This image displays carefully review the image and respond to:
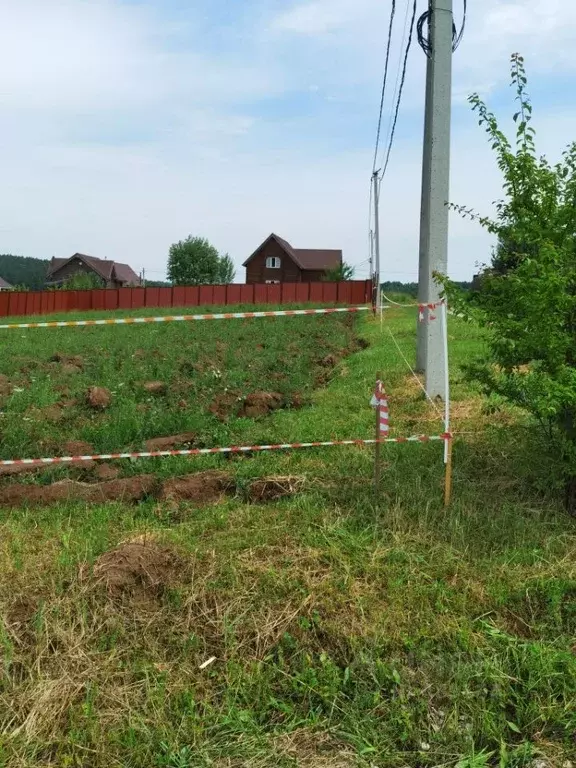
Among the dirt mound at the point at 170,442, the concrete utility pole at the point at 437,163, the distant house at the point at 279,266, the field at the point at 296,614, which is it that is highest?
the distant house at the point at 279,266

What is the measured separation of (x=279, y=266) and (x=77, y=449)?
58.0m

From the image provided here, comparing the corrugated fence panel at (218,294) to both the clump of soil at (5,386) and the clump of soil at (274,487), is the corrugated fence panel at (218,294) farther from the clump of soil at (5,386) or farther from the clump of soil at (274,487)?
the clump of soil at (274,487)

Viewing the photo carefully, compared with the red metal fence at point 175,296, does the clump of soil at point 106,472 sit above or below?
below

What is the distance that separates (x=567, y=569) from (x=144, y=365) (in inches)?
388

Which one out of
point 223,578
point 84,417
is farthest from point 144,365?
point 223,578

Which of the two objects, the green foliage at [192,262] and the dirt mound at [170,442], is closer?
the dirt mound at [170,442]

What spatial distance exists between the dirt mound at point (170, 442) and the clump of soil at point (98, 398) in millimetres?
1771

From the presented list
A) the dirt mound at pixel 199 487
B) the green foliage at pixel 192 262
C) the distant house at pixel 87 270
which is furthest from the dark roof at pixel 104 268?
the dirt mound at pixel 199 487

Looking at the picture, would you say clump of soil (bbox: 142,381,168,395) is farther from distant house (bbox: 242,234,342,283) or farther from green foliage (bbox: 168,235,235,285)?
green foliage (bbox: 168,235,235,285)

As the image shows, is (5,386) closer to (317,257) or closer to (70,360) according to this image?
(70,360)

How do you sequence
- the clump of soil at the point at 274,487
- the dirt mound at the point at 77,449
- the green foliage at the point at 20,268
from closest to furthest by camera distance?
the clump of soil at the point at 274,487 → the dirt mound at the point at 77,449 → the green foliage at the point at 20,268

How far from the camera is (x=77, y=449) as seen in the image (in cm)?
710

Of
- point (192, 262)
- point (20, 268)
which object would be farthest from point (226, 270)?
point (20, 268)

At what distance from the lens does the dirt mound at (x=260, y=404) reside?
340 inches
